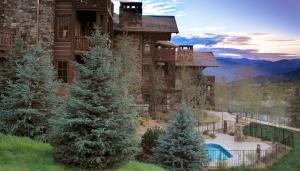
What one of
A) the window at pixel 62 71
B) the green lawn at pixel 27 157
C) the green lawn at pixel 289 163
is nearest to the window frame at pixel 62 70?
the window at pixel 62 71

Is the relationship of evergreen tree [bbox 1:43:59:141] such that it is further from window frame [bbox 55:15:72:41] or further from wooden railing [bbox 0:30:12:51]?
window frame [bbox 55:15:72:41]

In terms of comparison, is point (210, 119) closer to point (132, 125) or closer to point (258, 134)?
point (258, 134)

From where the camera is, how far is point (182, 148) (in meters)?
19.1

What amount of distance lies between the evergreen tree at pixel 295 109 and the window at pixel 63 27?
34.0 m

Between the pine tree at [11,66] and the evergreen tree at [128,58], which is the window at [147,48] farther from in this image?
the pine tree at [11,66]

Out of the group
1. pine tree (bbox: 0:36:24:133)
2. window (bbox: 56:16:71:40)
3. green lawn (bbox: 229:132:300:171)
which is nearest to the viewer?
pine tree (bbox: 0:36:24:133)

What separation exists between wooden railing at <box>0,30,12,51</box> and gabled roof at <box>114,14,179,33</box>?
43.5 ft

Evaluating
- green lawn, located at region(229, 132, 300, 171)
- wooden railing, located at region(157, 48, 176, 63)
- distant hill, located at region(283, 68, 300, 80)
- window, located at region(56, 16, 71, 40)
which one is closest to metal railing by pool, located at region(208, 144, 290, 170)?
green lawn, located at region(229, 132, 300, 171)

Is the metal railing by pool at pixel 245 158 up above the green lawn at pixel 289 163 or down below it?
above

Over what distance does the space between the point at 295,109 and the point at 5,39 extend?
38.8 m

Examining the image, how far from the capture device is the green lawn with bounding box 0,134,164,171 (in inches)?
507

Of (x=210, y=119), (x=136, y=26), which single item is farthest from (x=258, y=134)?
(x=136, y=26)

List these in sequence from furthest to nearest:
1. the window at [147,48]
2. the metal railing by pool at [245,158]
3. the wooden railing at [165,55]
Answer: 1. the wooden railing at [165,55]
2. the window at [147,48]
3. the metal railing by pool at [245,158]

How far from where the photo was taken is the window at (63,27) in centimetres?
2705
